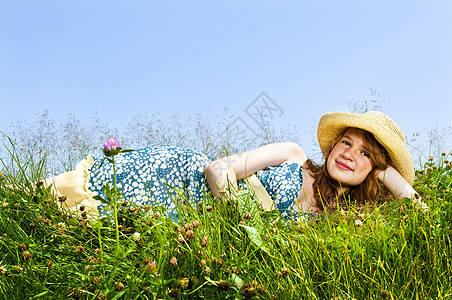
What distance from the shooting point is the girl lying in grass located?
331 centimetres

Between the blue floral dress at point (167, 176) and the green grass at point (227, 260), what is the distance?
881 millimetres

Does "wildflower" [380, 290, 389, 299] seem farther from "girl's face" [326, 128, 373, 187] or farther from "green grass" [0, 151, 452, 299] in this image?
"girl's face" [326, 128, 373, 187]

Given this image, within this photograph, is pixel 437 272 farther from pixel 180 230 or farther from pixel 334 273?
pixel 180 230

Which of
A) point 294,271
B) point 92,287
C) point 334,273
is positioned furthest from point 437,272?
point 92,287

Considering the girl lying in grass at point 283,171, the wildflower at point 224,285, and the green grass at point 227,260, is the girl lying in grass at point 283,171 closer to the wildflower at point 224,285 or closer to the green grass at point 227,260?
the green grass at point 227,260

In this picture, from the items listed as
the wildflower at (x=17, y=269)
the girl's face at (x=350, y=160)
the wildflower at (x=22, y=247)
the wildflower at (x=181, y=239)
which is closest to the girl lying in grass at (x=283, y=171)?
the girl's face at (x=350, y=160)

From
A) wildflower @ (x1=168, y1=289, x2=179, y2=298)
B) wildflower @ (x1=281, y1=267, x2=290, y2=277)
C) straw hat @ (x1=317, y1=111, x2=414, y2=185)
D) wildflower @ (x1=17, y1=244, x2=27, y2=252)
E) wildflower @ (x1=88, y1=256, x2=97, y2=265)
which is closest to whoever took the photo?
wildflower @ (x1=168, y1=289, x2=179, y2=298)

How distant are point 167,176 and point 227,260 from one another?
1.64m

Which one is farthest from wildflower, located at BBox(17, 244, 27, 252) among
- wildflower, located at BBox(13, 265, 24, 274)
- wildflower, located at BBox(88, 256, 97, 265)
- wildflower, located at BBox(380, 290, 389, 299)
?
wildflower, located at BBox(380, 290, 389, 299)

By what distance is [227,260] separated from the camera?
1.88m

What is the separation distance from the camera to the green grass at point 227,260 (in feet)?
5.66

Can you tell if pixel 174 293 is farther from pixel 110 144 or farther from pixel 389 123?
pixel 389 123

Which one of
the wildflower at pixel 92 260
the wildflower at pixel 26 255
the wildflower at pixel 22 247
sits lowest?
the wildflower at pixel 92 260

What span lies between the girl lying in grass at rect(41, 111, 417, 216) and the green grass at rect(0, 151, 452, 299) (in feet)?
2.86
